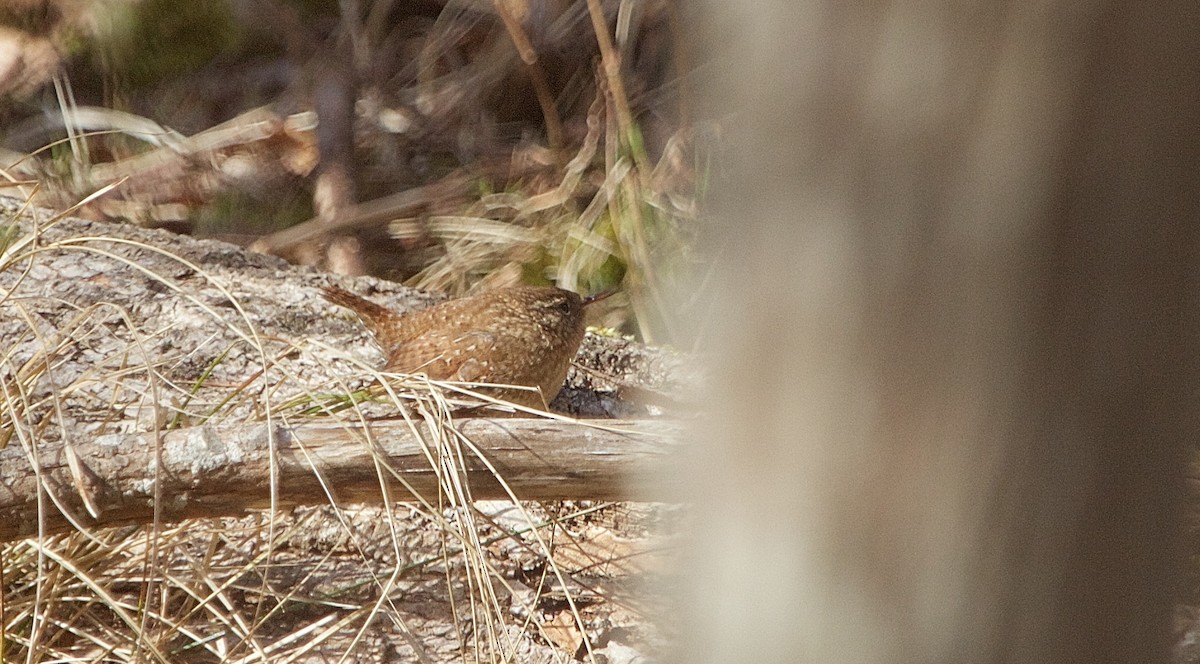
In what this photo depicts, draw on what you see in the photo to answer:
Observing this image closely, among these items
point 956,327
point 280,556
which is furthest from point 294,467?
→ point 956,327

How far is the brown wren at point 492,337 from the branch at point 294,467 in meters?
0.67

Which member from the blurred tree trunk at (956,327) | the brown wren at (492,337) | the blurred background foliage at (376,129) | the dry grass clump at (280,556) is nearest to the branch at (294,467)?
the dry grass clump at (280,556)

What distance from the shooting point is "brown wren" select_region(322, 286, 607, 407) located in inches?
99.8

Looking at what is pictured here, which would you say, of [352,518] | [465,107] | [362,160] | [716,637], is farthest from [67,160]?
[716,637]

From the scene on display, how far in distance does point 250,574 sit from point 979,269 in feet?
6.27

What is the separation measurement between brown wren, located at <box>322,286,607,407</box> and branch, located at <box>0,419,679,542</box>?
0.67 m

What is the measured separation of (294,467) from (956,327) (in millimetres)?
1374

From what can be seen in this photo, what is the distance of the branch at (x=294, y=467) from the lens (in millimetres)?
1664

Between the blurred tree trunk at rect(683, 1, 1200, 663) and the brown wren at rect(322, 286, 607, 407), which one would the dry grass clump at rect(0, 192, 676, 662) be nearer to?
the brown wren at rect(322, 286, 607, 407)

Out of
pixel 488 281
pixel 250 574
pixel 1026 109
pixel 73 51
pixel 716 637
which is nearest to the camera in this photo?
pixel 1026 109

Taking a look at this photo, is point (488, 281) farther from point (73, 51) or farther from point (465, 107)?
point (73, 51)

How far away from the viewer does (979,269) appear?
1.68 ft

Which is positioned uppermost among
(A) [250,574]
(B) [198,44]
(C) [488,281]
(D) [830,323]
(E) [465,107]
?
(B) [198,44]

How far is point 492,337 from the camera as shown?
258 cm
